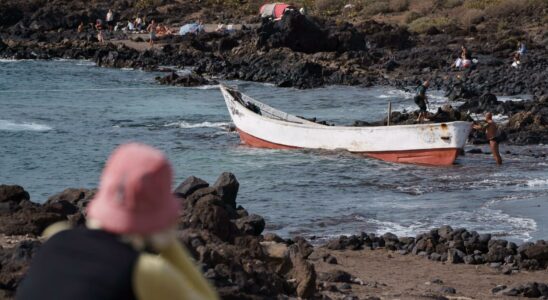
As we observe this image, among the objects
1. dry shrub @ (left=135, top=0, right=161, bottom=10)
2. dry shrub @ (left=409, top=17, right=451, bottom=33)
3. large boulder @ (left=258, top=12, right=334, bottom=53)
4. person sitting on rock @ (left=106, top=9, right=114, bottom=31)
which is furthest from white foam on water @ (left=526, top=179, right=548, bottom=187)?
dry shrub @ (left=135, top=0, right=161, bottom=10)

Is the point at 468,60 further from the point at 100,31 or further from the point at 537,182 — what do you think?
the point at 100,31

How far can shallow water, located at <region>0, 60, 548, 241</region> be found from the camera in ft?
58.7

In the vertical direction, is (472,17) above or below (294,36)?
above

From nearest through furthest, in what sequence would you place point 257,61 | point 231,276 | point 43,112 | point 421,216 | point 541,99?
1. point 231,276
2. point 421,216
3. point 541,99
4. point 43,112
5. point 257,61

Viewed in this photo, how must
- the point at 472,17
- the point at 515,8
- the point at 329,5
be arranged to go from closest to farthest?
1. the point at 472,17
2. the point at 515,8
3. the point at 329,5

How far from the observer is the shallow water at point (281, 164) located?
58.7ft

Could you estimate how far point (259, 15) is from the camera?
59469 millimetres

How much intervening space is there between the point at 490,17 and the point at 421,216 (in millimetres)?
38367

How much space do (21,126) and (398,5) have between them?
3280cm

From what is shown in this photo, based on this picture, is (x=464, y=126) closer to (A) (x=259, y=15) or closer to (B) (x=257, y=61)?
(B) (x=257, y=61)

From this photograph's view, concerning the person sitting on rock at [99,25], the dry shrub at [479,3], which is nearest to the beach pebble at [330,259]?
the dry shrub at [479,3]

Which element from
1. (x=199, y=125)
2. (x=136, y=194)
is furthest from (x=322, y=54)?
(x=136, y=194)

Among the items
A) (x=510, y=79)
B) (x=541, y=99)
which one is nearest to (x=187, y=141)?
(x=541, y=99)

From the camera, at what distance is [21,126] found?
30734mm
